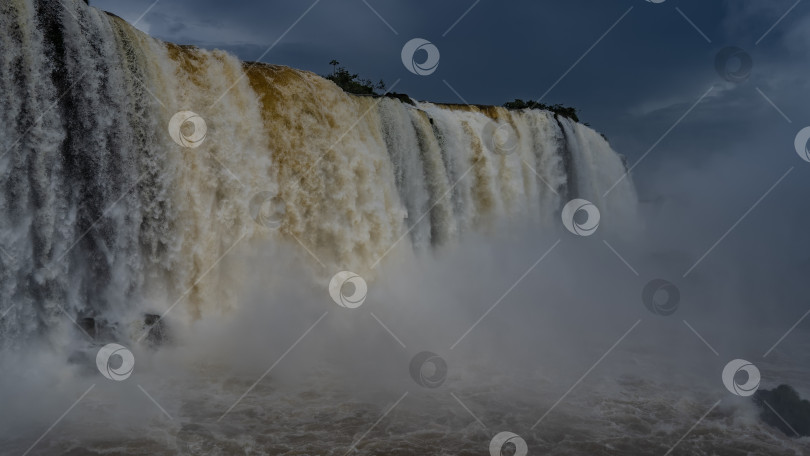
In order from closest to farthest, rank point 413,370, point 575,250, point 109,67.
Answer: point 109,67
point 413,370
point 575,250

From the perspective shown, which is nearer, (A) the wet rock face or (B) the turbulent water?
(B) the turbulent water

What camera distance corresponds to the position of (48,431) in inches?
253

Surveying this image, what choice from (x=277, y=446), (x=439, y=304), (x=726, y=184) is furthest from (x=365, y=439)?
(x=726, y=184)

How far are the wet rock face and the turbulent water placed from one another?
45cm

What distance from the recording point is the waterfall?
761 cm

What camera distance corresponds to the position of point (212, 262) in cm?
999

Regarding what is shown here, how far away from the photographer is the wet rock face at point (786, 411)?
7695 mm

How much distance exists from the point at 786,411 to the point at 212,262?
953 centimetres

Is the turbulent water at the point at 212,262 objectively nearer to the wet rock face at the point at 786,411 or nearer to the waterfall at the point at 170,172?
the waterfall at the point at 170,172

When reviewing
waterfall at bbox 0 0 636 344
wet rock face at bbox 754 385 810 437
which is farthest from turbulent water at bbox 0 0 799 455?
wet rock face at bbox 754 385 810 437

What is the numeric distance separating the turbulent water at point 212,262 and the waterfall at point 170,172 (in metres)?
0.03

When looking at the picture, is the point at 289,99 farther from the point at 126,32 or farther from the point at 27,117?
the point at 27,117

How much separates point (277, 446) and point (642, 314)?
11.8 m

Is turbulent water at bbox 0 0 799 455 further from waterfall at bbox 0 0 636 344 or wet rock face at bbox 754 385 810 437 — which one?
wet rock face at bbox 754 385 810 437
